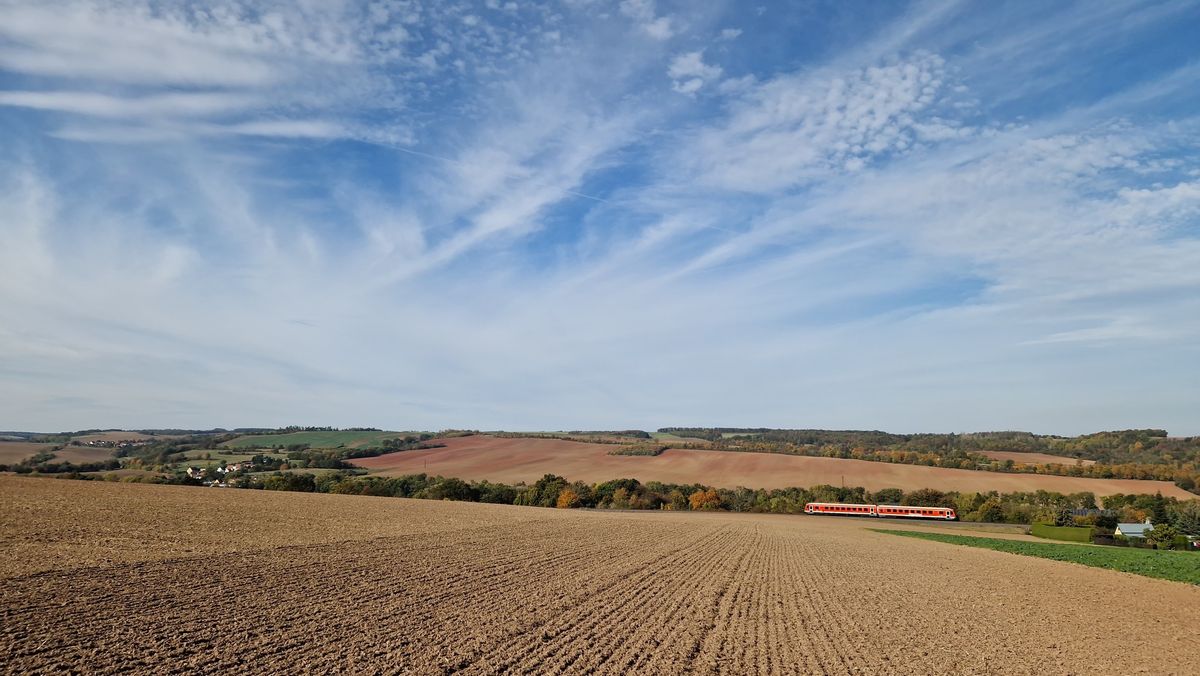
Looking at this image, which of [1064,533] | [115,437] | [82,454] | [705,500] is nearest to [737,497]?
[705,500]

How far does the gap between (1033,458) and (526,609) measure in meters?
116

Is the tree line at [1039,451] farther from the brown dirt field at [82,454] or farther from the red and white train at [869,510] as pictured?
the brown dirt field at [82,454]

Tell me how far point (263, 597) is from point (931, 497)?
88234mm

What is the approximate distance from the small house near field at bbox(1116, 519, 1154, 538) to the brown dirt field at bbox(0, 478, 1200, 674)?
43046 mm

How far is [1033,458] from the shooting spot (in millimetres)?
108250

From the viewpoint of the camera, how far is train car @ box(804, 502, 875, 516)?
279 ft

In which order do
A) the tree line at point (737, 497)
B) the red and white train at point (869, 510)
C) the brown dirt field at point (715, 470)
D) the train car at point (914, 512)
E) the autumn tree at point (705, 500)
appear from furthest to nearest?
the autumn tree at point (705, 500), the brown dirt field at point (715, 470), the red and white train at point (869, 510), the train car at point (914, 512), the tree line at point (737, 497)

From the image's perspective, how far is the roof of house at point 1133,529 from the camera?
68.2m

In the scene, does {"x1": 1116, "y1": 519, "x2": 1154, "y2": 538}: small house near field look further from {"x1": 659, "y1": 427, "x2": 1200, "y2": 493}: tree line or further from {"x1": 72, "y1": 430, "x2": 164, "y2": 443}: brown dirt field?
{"x1": 72, "y1": 430, "x2": 164, "y2": 443}: brown dirt field

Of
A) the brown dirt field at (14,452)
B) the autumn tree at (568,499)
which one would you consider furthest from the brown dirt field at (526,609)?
the brown dirt field at (14,452)

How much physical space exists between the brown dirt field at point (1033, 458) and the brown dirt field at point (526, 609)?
269 feet

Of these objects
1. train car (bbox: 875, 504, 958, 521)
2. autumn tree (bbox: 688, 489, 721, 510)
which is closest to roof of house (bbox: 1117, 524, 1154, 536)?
train car (bbox: 875, 504, 958, 521)

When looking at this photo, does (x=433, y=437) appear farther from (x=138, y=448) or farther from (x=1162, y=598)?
(x=1162, y=598)

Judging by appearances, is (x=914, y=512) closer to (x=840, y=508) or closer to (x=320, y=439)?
(x=840, y=508)
